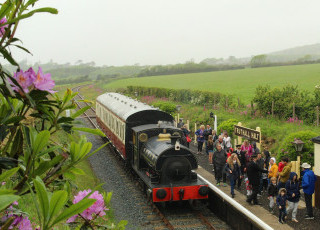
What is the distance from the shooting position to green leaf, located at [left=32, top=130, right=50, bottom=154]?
160cm

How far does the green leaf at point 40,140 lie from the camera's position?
5.25 feet

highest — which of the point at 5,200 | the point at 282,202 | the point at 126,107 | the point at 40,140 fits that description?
the point at 40,140

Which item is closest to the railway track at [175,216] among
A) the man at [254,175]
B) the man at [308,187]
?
the man at [254,175]

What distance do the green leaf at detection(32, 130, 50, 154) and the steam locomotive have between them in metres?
9.89

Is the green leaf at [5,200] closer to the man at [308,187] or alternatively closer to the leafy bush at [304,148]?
the man at [308,187]

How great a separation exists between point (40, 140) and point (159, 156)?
9907mm

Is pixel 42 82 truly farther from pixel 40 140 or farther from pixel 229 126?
pixel 229 126

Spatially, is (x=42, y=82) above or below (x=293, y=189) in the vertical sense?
above

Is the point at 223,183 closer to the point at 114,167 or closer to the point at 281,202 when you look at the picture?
the point at 281,202

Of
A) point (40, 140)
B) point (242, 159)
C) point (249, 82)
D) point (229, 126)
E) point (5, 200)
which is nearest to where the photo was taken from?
point (5, 200)

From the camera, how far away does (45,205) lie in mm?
1298

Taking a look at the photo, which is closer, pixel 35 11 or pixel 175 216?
pixel 35 11

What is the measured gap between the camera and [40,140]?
161 centimetres

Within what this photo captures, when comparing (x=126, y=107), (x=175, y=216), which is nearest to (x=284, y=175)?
(x=175, y=216)
